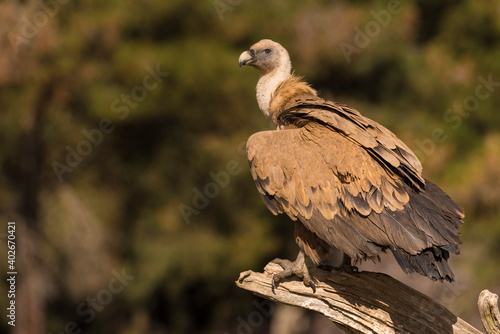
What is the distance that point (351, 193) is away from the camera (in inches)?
185

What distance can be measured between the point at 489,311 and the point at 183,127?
8453 millimetres

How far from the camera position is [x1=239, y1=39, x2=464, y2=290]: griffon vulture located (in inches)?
173

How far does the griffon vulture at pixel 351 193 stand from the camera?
4.39 meters

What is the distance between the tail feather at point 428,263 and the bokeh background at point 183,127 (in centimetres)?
730

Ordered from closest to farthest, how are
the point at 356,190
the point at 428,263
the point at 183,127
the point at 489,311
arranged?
the point at 428,263, the point at 489,311, the point at 356,190, the point at 183,127

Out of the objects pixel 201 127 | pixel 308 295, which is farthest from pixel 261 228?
pixel 308 295

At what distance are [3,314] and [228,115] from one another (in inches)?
238

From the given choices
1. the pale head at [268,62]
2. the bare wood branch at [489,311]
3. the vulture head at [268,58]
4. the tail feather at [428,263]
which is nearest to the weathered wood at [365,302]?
the bare wood branch at [489,311]

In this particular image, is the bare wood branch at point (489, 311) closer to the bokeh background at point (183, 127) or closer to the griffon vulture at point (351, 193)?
the griffon vulture at point (351, 193)

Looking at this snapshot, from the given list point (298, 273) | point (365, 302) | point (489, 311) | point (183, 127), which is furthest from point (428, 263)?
point (183, 127)

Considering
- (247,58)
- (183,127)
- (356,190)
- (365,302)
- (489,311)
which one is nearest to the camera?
(489,311)

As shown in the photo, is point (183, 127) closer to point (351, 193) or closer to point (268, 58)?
point (268, 58)

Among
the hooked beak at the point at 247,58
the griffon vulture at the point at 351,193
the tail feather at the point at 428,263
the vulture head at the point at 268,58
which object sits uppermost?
the vulture head at the point at 268,58

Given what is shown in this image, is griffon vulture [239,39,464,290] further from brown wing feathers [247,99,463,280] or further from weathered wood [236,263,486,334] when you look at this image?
weathered wood [236,263,486,334]
